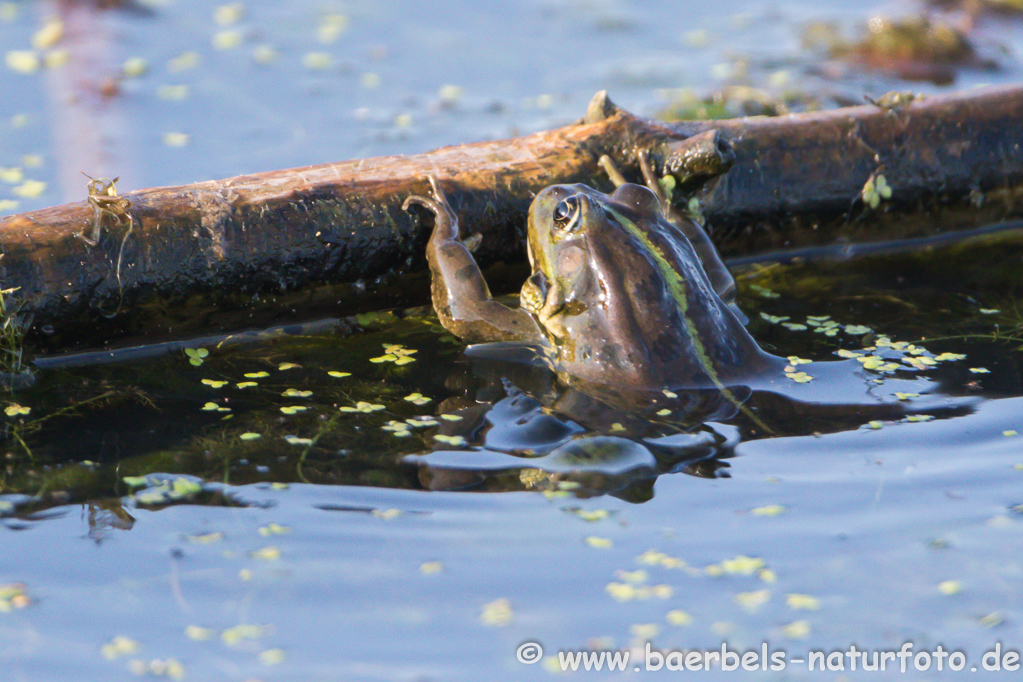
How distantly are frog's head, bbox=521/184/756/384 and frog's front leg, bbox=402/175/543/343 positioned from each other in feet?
0.63

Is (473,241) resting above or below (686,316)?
above

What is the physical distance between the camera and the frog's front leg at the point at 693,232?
18.4 ft

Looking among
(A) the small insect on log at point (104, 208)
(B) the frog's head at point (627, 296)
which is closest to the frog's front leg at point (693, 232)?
(B) the frog's head at point (627, 296)

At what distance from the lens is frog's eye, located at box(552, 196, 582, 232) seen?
16.3ft

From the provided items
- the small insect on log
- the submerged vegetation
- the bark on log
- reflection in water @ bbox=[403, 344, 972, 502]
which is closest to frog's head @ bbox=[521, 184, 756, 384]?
reflection in water @ bbox=[403, 344, 972, 502]

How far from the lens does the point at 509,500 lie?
4.10m

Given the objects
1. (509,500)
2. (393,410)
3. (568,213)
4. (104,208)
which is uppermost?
(104,208)

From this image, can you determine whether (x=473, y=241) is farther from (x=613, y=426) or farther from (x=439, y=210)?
(x=613, y=426)

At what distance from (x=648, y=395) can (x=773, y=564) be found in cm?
123

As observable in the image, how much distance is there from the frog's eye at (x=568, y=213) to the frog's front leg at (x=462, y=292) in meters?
0.55

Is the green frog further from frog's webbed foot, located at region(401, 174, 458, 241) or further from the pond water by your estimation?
the pond water

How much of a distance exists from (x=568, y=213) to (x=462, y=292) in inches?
29.3

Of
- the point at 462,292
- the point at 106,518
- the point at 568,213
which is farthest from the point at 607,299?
the point at 106,518

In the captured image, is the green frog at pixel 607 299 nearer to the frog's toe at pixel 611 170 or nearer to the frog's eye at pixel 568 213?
the frog's eye at pixel 568 213
